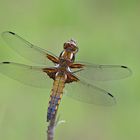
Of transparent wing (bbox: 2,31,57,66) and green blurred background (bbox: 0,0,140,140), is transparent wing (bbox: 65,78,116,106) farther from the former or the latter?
green blurred background (bbox: 0,0,140,140)

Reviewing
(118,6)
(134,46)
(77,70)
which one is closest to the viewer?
(77,70)

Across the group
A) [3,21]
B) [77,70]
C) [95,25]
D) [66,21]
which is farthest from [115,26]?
[77,70]

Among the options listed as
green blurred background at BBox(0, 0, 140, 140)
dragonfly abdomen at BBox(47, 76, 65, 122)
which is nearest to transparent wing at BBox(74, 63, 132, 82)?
dragonfly abdomen at BBox(47, 76, 65, 122)

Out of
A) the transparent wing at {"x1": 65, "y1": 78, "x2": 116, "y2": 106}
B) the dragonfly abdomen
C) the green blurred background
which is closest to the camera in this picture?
the dragonfly abdomen

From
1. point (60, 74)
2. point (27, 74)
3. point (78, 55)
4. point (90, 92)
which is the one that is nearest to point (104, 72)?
point (90, 92)

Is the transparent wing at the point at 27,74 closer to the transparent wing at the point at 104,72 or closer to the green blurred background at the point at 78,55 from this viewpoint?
the transparent wing at the point at 104,72

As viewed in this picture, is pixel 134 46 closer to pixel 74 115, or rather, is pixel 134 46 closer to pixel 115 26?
pixel 115 26

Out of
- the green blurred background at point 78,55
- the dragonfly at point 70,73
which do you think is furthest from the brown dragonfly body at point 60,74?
the green blurred background at point 78,55
